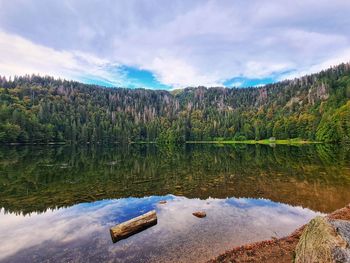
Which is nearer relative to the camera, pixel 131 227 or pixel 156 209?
pixel 131 227

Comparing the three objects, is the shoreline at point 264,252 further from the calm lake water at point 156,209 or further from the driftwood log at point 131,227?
the driftwood log at point 131,227

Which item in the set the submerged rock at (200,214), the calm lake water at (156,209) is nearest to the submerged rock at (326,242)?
the calm lake water at (156,209)

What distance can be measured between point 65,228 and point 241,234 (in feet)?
44.8

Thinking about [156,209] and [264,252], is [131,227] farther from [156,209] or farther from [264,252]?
[264,252]

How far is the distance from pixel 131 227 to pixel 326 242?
13.1 m

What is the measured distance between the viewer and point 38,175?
4366 cm

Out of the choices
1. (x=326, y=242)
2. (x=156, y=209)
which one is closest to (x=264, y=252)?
(x=326, y=242)

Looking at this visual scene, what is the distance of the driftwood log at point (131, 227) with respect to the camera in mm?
17125

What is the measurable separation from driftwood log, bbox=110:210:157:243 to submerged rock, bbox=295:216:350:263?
11.4 metres

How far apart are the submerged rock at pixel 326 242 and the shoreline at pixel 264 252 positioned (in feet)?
11.0

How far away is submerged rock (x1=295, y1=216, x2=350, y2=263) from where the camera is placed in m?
7.68

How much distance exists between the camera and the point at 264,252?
1427cm

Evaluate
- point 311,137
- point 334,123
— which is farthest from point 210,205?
point 311,137

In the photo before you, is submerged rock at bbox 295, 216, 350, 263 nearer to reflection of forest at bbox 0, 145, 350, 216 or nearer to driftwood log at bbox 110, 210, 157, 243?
driftwood log at bbox 110, 210, 157, 243
